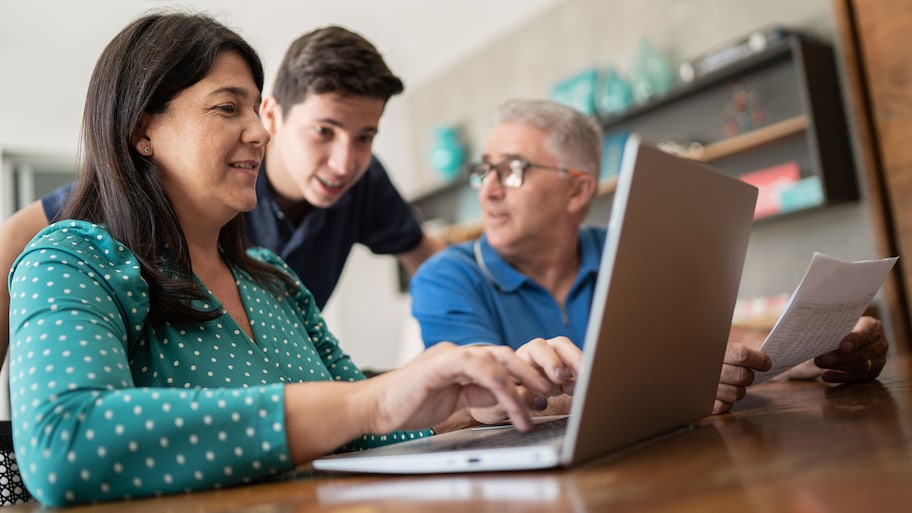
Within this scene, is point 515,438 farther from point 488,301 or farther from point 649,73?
point 649,73

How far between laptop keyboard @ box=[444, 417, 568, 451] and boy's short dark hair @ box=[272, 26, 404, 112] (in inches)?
46.8

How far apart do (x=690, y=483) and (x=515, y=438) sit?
0.87 feet

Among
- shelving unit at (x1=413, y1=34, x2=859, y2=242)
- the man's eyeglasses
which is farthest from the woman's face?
shelving unit at (x1=413, y1=34, x2=859, y2=242)

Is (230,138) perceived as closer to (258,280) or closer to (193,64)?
(193,64)

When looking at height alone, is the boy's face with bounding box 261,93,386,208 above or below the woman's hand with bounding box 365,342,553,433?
above

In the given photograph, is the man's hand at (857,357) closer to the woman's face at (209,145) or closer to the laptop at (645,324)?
the laptop at (645,324)

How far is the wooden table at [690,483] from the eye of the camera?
0.55m

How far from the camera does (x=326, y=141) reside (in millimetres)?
2027

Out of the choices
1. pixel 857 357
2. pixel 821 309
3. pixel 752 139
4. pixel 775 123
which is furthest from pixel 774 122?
pixel 821 309

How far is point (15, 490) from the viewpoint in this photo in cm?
111

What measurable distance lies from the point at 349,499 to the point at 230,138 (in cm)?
67

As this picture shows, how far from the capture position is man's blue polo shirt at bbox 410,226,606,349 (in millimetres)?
1866

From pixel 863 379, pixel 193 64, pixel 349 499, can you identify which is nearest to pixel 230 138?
pixel 193 64

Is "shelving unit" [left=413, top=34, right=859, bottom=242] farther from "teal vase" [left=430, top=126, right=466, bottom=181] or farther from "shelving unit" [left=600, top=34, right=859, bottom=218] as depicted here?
"teal vase" [left=430, top=126, right=466, bottom=181]
